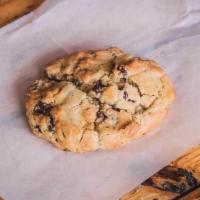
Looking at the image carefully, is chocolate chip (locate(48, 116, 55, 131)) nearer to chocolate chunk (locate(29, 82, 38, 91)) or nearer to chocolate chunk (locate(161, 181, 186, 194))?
chocolate chunk (locate(29, 82, 38, 91))

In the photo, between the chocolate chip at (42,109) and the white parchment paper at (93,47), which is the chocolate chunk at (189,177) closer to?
the white parchment paper at (93,47)

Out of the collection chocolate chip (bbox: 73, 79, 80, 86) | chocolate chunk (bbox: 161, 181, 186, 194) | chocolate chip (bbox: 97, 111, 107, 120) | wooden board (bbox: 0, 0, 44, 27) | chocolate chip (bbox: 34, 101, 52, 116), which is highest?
wooden board (bbox: 0, 0, 44, 27)

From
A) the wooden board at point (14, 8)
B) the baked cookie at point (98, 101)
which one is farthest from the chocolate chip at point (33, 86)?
the wooden board at point (14, 8)

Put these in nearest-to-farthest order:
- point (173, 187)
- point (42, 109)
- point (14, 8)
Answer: point (173, 187), point (42, 109), point (14, 8)

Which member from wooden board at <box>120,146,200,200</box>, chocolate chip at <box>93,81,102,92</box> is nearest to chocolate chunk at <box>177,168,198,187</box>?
wooden board at <box>120,146,200,200</box>

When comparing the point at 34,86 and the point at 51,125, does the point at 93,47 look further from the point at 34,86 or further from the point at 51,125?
the point at 51,125

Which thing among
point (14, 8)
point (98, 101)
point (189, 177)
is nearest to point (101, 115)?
point (98, 101)
